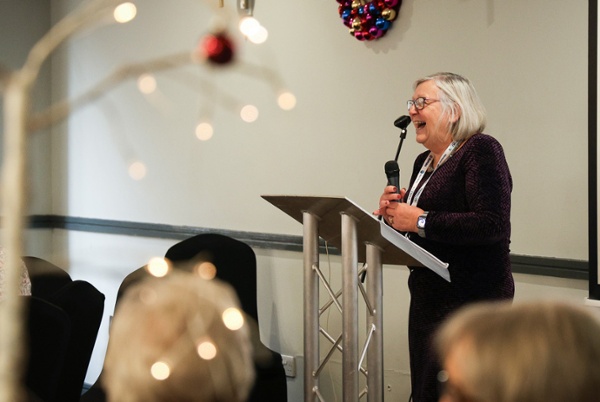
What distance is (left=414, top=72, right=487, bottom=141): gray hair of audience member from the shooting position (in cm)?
264

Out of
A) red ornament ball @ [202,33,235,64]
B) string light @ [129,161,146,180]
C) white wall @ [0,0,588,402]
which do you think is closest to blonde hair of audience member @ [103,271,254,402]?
string light @ [129,161,146,180]

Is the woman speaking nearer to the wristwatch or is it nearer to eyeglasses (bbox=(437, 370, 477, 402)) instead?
the wristwatch

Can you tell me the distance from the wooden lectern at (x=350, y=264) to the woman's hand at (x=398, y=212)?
13 centimetres

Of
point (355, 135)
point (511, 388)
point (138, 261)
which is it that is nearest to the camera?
point (511, 388)

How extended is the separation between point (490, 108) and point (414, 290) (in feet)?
3.51

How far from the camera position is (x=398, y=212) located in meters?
2.61

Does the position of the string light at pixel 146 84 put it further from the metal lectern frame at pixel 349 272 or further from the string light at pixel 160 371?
the metal lectern frame at pixel 349 272

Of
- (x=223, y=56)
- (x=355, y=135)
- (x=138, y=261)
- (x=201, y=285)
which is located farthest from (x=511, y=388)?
(x=138, y=261)

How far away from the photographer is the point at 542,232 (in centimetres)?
322

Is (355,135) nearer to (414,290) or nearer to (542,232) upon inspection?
(542,232)

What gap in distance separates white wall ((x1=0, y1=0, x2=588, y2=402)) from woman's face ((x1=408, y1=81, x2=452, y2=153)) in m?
0.73

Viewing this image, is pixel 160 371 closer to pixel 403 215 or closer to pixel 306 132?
pixel 403 215

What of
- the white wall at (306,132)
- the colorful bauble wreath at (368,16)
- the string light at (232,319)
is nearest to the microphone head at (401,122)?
the white wall at (306,132)

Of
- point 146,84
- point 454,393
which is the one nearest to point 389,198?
point 454,393
